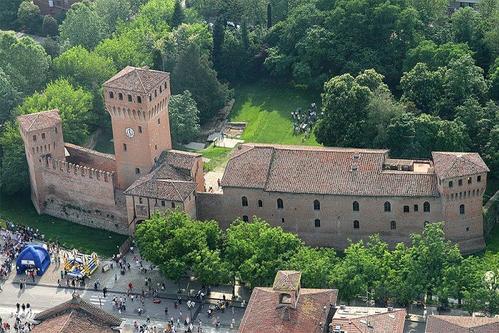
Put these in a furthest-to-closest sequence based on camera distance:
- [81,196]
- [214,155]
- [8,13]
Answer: [8,13], [214,155], [81,196]

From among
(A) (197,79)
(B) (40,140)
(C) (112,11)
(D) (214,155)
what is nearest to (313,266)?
(D) (214,155)

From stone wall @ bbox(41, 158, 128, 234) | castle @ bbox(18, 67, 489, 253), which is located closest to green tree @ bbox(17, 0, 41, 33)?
castle @ bbox(18, 67, 489, 253)

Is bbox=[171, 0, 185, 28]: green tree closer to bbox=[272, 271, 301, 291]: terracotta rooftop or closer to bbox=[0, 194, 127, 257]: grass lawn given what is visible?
bbox=[0, 194, 127, 257]: grass lawn

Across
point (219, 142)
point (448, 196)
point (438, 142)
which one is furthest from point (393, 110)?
point (219, 142)

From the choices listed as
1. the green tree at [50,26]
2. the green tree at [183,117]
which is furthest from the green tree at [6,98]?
the green tree at [50,26]

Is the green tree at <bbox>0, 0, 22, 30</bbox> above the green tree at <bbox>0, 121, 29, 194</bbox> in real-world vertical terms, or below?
above

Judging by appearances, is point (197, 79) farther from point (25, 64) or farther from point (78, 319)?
point (78, 319)

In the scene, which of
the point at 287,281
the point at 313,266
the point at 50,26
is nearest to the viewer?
the point at 287,281
